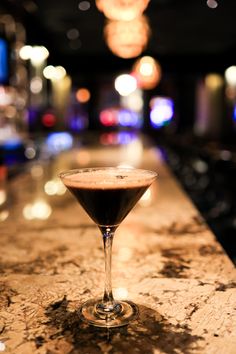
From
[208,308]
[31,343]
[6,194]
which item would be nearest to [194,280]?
[208,308]

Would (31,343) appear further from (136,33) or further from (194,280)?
(136,33)

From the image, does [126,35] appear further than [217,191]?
No

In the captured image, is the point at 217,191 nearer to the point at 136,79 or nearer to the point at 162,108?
the point at 136,79

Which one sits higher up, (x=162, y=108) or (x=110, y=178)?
(x=162, y=108)

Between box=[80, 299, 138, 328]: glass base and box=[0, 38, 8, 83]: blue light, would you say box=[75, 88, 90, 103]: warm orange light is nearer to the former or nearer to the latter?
box=[0, 38, 8, 83]: blue light

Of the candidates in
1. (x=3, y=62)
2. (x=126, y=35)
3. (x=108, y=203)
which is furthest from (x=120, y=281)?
(x=3, y=62)

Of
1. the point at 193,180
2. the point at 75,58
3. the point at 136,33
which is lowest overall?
the point at 193,180

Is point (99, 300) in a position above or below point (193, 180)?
above
